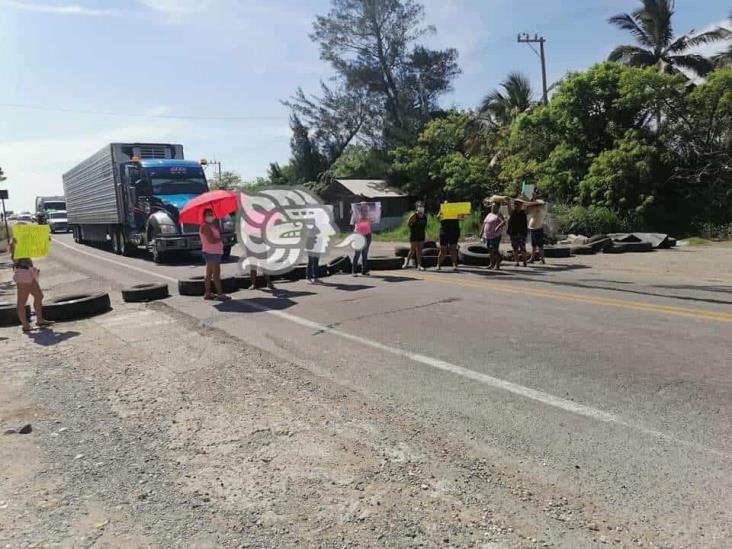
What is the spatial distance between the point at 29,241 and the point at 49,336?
1.52 m

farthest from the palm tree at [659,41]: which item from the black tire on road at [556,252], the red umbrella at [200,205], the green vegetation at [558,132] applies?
the red umbrella at [200,205]

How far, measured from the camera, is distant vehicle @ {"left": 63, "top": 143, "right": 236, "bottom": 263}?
62.8 ft

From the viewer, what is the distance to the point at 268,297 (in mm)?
10664

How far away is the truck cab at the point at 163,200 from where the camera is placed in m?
19.0

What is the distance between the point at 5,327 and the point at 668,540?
9544 mm

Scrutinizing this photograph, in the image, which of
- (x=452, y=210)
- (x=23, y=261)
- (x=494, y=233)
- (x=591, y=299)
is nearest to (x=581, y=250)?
(x=494, y=233)

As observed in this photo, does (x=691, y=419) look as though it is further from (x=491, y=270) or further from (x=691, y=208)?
(x=691, y=208)

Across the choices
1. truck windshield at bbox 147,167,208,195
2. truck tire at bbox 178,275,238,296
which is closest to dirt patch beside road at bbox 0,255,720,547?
truck tire at bbox 178,275,238,296

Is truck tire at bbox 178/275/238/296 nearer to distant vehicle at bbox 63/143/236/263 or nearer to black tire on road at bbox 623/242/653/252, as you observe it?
distant vehicle at bbox 63/143/236/263

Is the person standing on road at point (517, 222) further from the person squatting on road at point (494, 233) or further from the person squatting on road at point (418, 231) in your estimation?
the person squatting on road at point (418, 231)

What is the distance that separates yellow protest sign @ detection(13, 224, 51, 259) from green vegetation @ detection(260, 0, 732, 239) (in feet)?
67.3

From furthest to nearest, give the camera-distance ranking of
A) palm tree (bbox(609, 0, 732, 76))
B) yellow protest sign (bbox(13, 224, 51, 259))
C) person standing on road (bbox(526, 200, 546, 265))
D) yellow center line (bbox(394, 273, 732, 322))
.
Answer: palm tree (bbox(609, 0, 732, 76)) → person standing on road (bbox(526, 200, 546, 265)) → yellow protest sign (bbox(13, 224, 51, 259)) → yellow center line (bbox(394, 273, 732, 322))

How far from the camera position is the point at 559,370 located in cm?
549

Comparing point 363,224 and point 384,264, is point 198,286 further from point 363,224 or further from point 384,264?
point 384,264
